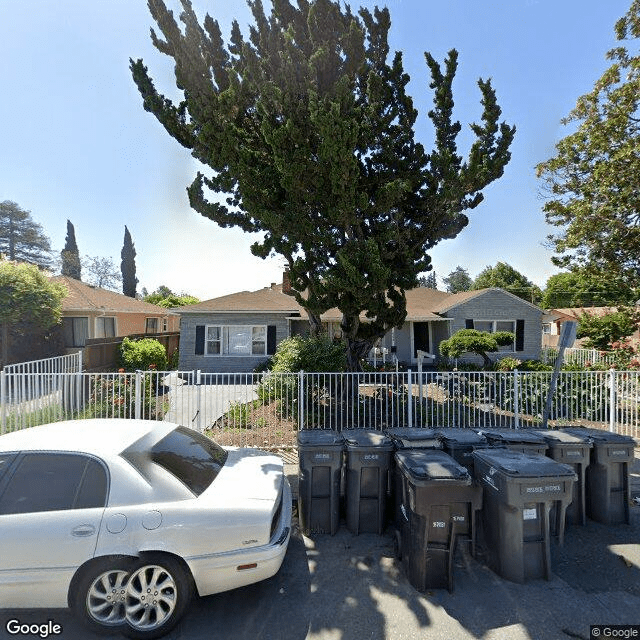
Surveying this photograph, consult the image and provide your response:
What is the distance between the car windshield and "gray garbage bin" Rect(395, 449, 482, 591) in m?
1.91

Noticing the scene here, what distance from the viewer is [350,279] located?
24.7ft

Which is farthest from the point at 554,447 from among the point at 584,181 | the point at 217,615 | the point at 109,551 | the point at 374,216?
the point at 584,181

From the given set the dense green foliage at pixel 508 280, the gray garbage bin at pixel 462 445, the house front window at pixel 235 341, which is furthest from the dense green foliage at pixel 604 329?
the dense green foliage at pixel 508 280

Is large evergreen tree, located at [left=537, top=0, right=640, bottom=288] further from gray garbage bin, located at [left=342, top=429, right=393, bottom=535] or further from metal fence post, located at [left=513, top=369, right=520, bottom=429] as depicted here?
gray garbage bin, located at [left=342, top=429, right=393, bottom=535]

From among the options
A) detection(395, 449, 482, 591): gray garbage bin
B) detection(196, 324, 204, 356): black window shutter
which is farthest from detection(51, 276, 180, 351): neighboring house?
detection(395, 449, 482, 591): gray garbage bin

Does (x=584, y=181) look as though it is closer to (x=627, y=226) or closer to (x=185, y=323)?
(x=627, y=226)

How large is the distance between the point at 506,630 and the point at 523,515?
936 mm

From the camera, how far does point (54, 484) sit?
2.83m

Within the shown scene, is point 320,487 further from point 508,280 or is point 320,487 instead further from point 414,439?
point 508,280

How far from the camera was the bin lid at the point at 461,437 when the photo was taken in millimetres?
4531

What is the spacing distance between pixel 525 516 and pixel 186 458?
322 centimetres

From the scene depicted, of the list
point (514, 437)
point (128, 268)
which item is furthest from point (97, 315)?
point (128, 268)

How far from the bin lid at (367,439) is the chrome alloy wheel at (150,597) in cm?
219

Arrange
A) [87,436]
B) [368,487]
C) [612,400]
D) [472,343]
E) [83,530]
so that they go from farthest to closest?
[472,343], [612,400], [368,487], [87,436], [83,530]
